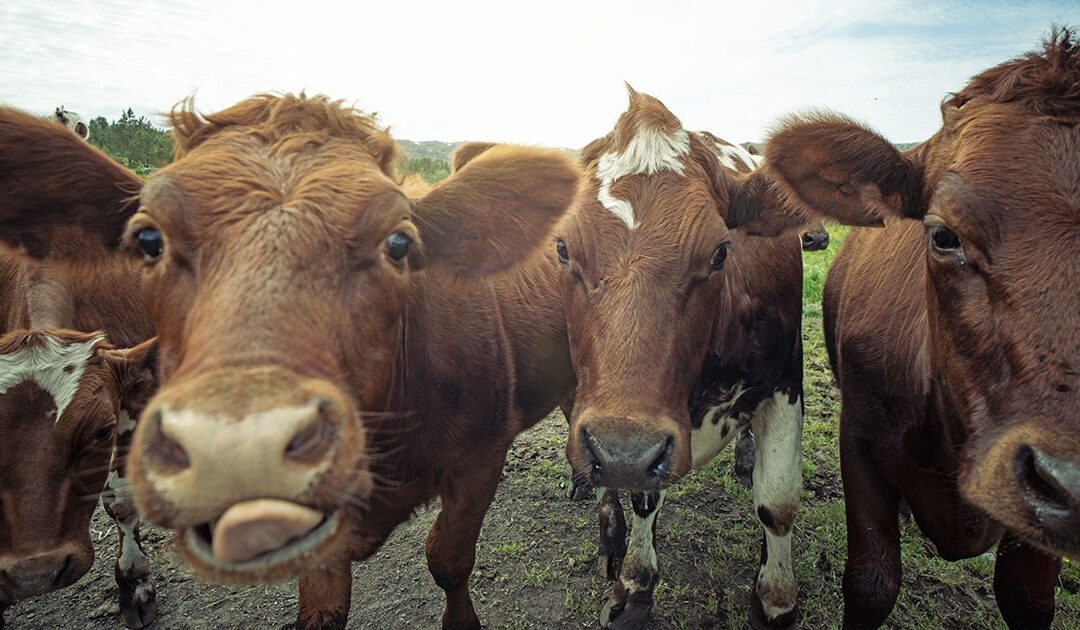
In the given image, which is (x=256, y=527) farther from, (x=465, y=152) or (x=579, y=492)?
(x=465, y=152)

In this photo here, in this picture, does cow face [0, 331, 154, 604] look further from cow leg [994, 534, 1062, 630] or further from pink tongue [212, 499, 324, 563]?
cow leg [994, 534, 1062, 630]

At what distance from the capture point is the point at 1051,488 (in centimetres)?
151

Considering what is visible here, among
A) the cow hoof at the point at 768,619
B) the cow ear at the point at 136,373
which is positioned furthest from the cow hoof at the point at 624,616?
the cow ear at the point at 136,373

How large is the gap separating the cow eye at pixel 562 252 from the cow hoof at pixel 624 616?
7.10ft

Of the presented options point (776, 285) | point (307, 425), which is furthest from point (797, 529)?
point (307, 425)

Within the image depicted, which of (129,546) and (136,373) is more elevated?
(136,373)

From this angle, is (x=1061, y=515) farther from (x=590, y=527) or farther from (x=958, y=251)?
(x=590, y=527)

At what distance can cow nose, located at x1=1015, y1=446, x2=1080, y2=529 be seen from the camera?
141cm

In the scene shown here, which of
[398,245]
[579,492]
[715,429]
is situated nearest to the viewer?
[398,245]

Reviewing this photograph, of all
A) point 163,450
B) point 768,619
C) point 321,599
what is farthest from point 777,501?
point 163,450

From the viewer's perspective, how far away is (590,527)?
4273 mm

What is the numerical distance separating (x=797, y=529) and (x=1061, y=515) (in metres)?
2.82

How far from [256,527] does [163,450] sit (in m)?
0.30

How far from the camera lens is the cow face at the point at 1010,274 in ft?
4.96
